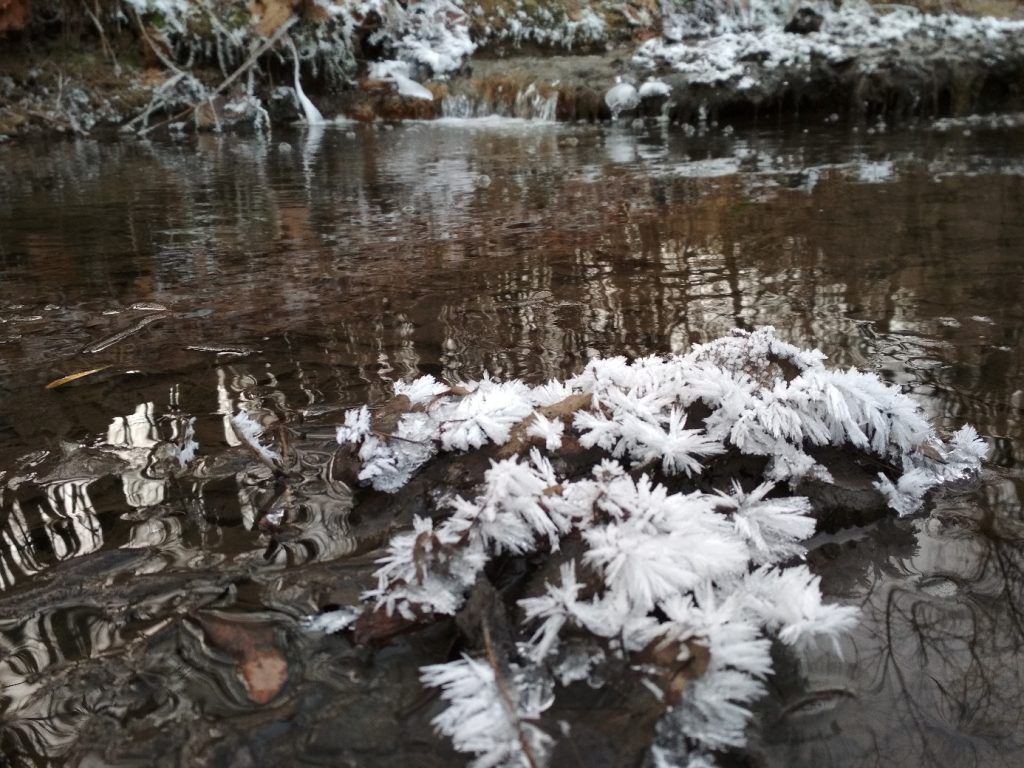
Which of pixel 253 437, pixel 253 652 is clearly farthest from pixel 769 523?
pixel 253 437

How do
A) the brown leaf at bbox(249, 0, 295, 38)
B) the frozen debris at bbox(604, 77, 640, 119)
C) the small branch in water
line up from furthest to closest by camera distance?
the brown leaf at bbox(249, 0, 295, 38) → the frozen debris at bbox(604, 77, 640, 119) → the small branch in water

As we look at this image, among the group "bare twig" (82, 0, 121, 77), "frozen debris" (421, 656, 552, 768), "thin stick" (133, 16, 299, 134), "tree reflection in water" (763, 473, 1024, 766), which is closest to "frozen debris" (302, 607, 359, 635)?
"frozen debris" (421, 656, 552, 768)

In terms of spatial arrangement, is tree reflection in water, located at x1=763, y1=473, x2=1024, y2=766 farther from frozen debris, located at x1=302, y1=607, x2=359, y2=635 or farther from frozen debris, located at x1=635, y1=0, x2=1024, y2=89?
frozen debris, located at x1=635, y1=0, x2=1024, y2=89

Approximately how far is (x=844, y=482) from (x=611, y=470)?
0.58 meters

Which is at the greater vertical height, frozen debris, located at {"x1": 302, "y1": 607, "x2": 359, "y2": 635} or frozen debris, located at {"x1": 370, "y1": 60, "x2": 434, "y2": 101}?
frozen debris, located at {"x1": 370, "y1": 60, "x2": 434, "y2": 101}

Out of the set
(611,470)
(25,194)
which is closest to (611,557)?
(611,470)

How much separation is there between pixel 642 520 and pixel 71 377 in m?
2.14

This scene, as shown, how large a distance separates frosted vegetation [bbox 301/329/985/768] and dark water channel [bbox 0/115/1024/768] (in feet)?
0.31

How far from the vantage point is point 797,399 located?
1688mm

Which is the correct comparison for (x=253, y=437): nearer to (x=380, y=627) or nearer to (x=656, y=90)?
(x=380, y=627)

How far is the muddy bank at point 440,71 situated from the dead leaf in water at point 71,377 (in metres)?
9.52

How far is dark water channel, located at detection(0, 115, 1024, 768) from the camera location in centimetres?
119

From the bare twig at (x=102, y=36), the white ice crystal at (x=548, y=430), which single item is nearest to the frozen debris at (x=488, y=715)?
the white ice crystal at (x=548, y=430)

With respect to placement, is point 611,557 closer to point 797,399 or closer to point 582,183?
point 797,399
